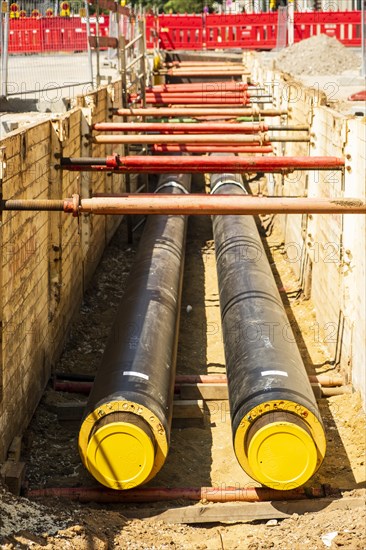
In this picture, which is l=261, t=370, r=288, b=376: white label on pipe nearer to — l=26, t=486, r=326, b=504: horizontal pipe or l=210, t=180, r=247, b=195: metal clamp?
l=26, t=486, r=326, b=504: horizontal pipe

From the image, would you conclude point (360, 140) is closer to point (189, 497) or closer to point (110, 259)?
point (189, 497)

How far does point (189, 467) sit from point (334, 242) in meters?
3.53

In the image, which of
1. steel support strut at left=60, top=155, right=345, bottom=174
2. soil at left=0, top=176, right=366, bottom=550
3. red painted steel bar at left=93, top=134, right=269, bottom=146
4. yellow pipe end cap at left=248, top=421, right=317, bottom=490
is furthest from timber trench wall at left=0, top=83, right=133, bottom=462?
yellow pipe end cap at left=248, top=421, right=317, bottom=490

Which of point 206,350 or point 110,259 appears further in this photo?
point 110,259

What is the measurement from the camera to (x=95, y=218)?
501 inches

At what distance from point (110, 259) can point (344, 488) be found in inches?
297

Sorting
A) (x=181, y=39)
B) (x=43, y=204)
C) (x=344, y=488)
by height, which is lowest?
(x=344, y=488)

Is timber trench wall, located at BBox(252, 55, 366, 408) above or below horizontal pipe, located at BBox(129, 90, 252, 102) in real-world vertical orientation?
below

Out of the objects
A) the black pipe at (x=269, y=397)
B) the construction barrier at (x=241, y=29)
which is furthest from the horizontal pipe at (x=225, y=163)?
the construction barrier at (x=241, y=29)

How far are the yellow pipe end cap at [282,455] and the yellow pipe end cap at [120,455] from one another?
31.4 inches

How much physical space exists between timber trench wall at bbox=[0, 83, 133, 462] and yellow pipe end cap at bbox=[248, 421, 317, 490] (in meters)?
2.00

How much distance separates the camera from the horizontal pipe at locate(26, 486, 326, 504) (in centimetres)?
662

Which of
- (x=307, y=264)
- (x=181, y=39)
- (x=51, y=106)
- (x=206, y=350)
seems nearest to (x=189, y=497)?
(x=206, y=350)

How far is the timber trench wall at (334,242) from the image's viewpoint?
8.42 metres
